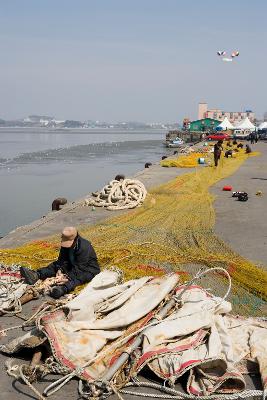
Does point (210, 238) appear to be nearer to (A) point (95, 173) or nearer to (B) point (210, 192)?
(B) point (210, 192)

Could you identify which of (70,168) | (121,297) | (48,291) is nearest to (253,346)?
(121,297)

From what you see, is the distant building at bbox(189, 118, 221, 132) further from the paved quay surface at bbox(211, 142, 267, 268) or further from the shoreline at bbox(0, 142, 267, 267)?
the shoreline at bbox(0, 142, 267, 267)

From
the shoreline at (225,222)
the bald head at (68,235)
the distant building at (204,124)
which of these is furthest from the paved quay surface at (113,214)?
the distant building at (204,124)

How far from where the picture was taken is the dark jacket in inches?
251

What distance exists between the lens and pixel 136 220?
34.7ft

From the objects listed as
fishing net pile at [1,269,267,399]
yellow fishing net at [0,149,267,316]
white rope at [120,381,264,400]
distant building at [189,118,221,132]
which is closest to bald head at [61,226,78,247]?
yellow fishing net at [0,149,267,316]

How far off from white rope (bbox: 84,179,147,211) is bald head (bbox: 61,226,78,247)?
5904 millimetres

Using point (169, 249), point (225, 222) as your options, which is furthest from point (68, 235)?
point (225, 222)

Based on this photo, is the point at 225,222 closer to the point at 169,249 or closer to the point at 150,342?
the point at 169,249

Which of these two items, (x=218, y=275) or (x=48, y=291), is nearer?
(x=48, y=291)

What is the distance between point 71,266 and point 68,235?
0.50 meters

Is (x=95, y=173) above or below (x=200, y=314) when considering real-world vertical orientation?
below

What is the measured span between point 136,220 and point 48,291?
4.59 meters

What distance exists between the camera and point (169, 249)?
8.32 meters
